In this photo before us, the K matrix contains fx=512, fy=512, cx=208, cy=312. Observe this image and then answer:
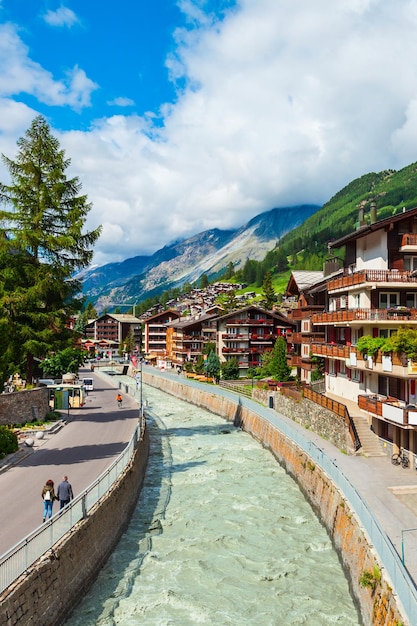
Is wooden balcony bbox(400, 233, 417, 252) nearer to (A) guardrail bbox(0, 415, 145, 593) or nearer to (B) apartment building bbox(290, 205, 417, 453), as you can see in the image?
(B) apartment building bbox(290, 205, 417, 453)

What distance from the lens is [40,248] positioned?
3928cm

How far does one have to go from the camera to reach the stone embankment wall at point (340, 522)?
1432 cm

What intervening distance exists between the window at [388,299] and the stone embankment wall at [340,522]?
11.1 m

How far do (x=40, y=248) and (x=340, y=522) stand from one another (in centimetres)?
2923

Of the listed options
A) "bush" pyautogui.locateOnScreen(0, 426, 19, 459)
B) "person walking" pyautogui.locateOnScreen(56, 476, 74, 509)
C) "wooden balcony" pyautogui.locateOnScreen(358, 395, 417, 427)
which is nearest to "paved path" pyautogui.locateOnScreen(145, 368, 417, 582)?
"wooden balcony" pyautogui.locateOnScreen(358, 395, 417, 427)

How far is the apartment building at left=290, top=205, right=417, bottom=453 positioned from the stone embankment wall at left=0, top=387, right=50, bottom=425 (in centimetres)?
2334

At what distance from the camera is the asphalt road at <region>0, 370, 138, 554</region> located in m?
19.0

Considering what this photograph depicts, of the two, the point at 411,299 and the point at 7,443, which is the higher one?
the point at 411,299

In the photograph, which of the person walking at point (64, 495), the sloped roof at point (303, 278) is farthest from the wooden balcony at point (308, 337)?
the person walking at point (64, 495)

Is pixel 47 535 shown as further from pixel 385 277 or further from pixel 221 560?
pixel 385 277

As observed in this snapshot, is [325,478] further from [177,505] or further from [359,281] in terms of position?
[359,281]

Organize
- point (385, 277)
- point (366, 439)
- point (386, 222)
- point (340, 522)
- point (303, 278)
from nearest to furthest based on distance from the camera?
point (340, 522) → point (366, 439) → point (385, 277) → point (386, 222) → point (303, 278)

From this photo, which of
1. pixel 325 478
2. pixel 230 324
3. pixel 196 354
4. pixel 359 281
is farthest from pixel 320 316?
pixel 196 354

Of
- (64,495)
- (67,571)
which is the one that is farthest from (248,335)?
(67,571)
